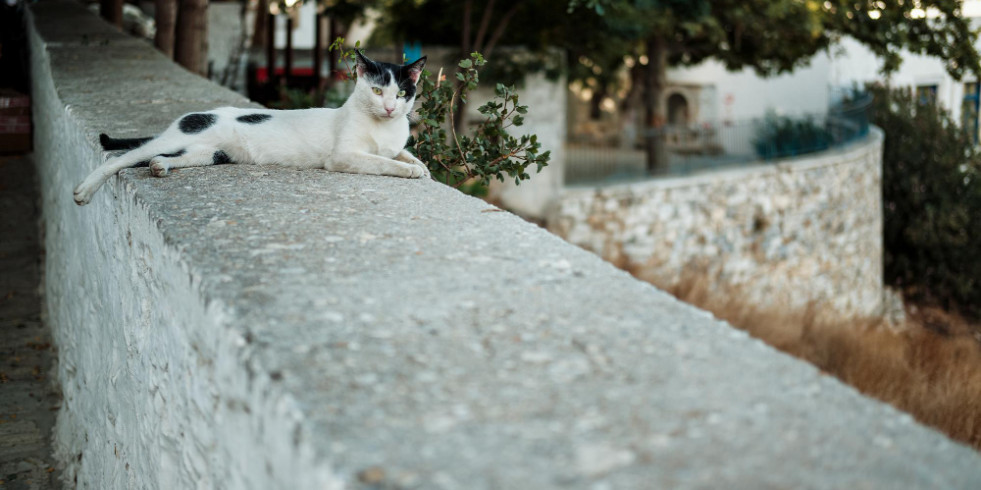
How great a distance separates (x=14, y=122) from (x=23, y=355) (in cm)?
416

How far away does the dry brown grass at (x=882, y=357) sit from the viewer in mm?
6905

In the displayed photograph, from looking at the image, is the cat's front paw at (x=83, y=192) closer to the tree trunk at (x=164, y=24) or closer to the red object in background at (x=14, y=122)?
the tree trunk at (x=164, y=24)

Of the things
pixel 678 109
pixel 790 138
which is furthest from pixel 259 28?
pixel 678 109

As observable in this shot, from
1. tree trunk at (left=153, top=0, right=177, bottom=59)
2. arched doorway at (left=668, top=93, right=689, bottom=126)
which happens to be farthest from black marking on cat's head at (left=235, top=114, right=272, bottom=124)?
arched doorway at (left=668, top=93, right=689, bottom=126)

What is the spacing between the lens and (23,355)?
17.8 ft

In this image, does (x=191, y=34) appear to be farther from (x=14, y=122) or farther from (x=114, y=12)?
(x=114, y=12)

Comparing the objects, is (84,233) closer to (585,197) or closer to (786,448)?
(786,448)

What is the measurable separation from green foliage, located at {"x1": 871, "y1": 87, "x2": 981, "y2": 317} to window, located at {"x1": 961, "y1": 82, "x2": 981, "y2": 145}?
573mm

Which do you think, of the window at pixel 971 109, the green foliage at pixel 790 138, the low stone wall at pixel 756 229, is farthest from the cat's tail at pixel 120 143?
the window at pixel 971 109

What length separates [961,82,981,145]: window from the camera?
18.3m

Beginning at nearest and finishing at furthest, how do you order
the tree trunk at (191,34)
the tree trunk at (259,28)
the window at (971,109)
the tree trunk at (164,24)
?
the tree trunk at (191,34)
the tree trunk at (164,24)
the tree trunk at (259,28)
the window at (971,109)

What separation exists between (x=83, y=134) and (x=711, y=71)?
22.1 meters

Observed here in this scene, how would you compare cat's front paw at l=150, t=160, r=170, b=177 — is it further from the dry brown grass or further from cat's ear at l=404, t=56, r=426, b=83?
the dry brown grass

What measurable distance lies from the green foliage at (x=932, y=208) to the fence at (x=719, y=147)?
3.59 feet
